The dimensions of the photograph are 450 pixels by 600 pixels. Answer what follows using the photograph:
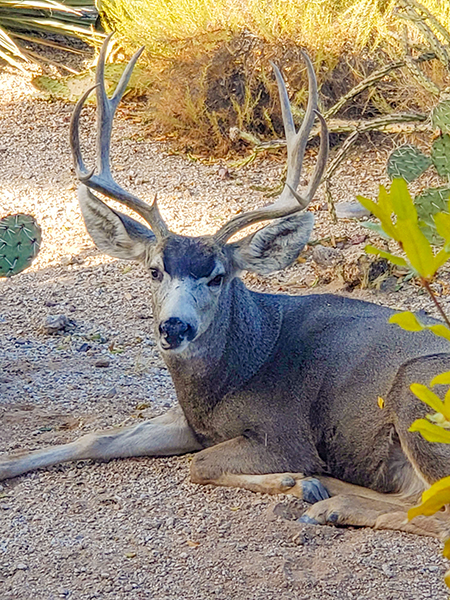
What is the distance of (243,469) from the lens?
4621mm

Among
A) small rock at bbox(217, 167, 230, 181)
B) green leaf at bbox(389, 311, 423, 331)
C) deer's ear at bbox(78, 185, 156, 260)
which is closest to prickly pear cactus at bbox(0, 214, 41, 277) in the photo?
deer's ear at bbox(78, 185, 156, 260)

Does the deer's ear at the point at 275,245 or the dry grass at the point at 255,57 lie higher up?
the dry grass at the point at 255,57

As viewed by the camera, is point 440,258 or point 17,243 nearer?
point 440,258

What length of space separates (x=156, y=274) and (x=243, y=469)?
0.97 meters

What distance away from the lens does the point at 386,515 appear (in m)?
4.21

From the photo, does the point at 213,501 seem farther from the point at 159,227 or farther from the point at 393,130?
the point at 393,130

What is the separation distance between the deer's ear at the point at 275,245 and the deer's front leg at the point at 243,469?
870 millimetres

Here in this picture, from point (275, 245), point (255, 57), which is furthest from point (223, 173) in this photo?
point (275, 245)

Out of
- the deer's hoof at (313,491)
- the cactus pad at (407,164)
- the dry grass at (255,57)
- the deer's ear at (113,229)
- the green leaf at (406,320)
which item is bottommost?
the deer's hoof at (313,491)

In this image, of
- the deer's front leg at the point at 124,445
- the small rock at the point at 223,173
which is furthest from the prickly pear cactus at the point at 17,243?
the small rock at the point at 223,173

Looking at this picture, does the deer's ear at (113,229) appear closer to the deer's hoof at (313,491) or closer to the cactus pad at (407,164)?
the deer's hoof at (313,491)

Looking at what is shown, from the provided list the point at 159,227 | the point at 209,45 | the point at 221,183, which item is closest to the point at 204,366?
the point at 159,227

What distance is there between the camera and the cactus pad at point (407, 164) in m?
5.87

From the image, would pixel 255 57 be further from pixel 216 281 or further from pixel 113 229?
pixel 216 281
